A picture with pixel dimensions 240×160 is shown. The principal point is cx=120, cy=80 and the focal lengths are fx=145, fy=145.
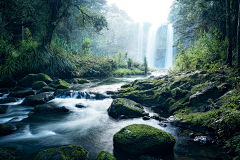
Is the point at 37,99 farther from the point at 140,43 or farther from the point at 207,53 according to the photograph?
the point at 140,43

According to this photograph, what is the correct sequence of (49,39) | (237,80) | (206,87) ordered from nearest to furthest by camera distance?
(237,80), (206,87), (49,39)

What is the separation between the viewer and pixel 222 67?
5957 millimetres

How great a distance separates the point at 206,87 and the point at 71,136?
A: 16.2 ft

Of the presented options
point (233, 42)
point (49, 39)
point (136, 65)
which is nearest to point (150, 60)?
point (136, 65)

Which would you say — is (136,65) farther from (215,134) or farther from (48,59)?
(215,134)

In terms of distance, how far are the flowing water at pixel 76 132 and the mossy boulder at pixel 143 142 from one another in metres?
0.17

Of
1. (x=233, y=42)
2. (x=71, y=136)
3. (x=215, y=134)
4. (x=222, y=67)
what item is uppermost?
(x=233, y=42)

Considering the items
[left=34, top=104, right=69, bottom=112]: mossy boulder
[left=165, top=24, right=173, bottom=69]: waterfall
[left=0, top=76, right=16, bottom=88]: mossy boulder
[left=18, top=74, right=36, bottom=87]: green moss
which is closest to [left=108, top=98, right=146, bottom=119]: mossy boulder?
[left=34, top=104, right=69, bottom=112]: mossy boulder

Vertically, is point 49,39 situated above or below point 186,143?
above

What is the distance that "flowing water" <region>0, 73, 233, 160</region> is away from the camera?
3.41m

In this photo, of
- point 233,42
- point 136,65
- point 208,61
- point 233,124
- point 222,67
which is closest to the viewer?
point 233,124

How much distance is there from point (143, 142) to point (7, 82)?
9.77 m

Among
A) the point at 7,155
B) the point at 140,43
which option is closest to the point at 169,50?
the point at 140,43

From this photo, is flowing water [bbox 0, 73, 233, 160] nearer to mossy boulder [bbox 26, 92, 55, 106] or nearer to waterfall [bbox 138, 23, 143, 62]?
mossy boulder [bbox 26, 92, 55, 106]
